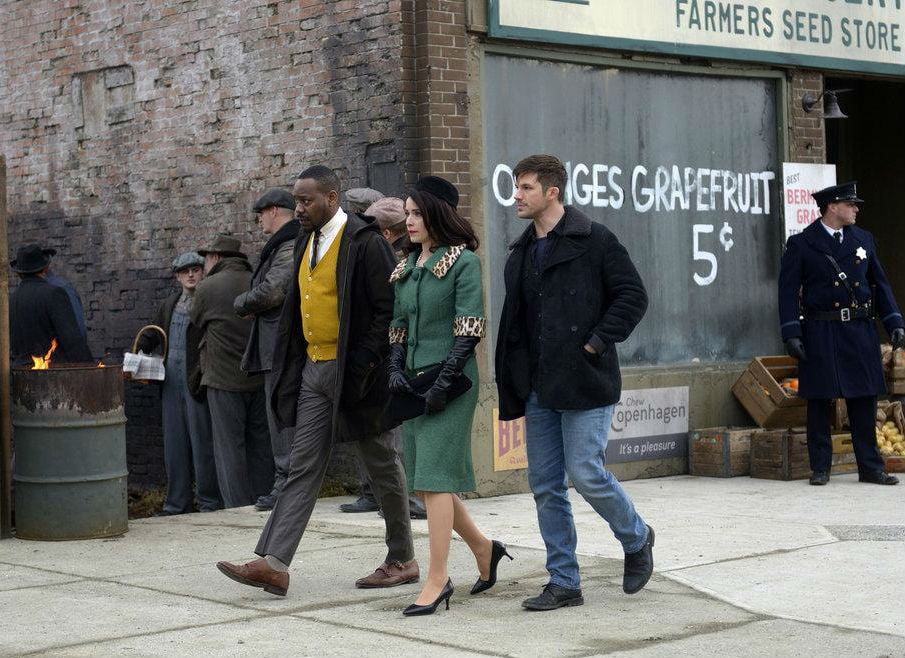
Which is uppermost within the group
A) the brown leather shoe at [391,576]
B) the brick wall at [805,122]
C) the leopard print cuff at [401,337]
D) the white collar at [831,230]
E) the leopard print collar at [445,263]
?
the brick wall at [805,122]

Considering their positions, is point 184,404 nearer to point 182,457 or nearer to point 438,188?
point 182,457

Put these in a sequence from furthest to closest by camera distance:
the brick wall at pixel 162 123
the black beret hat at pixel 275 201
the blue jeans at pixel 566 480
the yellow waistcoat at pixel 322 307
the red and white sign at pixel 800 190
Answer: the red and white sign at pixel 800 190
the brick wall at pixel 162 123
the black beret hat at pixel 275 201
the yellow waistcoat at pixel 322 307
the blue jeans at pixel 566 480

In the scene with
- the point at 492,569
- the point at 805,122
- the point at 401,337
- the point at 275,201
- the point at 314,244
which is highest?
the point at 805,122

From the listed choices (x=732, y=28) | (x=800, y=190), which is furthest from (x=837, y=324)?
(x=732, y=28)

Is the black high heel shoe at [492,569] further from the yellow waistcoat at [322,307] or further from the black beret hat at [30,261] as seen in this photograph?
the black beret hat at [30,261]

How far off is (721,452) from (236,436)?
12.0 feet

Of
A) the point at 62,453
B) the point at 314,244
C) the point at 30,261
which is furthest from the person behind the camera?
the point at 30,261

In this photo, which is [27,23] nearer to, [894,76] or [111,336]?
[111,336]

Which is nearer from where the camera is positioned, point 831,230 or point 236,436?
point 236,436

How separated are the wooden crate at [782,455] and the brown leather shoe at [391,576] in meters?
4.84

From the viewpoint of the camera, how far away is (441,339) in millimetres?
6711

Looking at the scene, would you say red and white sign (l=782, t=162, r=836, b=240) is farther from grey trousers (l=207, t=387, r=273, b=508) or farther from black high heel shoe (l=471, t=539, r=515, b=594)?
black high heel shoe (l=471, t=539, r=515, b=594)

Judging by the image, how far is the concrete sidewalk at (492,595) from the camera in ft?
19.7

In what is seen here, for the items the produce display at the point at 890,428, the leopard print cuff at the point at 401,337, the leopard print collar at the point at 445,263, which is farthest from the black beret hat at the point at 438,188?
the produce display at the point at 890,428
